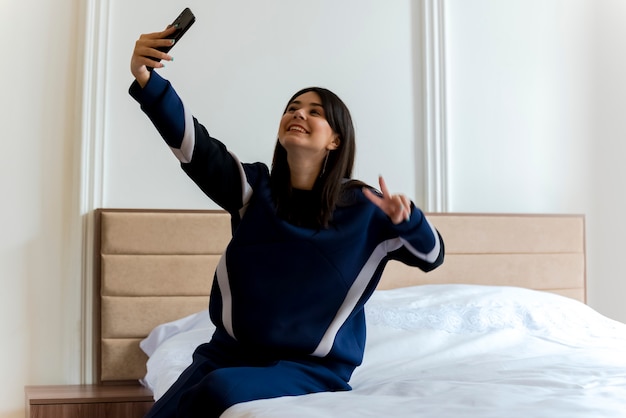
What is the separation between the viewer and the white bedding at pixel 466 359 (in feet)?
4.81

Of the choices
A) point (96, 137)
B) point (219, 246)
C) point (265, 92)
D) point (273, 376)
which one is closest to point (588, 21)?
point (265, 92)

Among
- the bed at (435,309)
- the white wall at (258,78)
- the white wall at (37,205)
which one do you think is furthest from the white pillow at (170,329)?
the white wall at (258,78)

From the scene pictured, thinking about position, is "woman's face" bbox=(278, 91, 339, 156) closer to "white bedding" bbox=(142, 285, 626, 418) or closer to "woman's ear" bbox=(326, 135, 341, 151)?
"woman's ear" bbox=(326, 135, 341, 151)

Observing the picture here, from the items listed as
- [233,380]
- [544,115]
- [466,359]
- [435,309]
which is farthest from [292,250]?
[544,115]

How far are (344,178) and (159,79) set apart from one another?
52 cm

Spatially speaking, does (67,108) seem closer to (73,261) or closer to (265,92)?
(73,261)

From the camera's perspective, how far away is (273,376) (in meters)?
1.64

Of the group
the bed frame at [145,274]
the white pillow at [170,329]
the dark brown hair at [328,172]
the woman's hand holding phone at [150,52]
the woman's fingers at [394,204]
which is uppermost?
the woman's hand holding phone at [150,52]

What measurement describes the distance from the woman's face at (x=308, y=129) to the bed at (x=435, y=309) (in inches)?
22.9

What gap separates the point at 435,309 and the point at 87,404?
3.85 ft

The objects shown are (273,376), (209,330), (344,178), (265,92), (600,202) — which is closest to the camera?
(273,376)

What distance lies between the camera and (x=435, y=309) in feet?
8.75

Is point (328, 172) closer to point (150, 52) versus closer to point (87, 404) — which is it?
point (150, 52)

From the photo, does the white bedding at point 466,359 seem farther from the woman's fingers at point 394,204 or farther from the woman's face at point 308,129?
the woman's face at point 308,129
